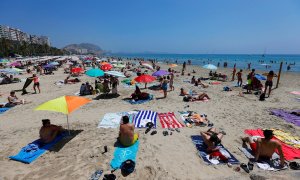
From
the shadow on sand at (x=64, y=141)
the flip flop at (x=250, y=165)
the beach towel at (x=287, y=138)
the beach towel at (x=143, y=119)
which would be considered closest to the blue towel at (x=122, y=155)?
the beach towel at (x=143, y=119)

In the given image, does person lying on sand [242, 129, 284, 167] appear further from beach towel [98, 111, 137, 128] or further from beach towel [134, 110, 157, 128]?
beach towel [98, 111, 137, 128]

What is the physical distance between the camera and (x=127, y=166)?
15.4ft

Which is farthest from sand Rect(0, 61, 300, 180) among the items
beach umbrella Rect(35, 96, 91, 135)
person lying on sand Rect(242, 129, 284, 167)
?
beach umbrella Rect(35, 96, 91, 135)

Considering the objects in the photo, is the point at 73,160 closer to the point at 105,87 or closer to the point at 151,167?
the point at 151,167

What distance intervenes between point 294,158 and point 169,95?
7715 millimetres

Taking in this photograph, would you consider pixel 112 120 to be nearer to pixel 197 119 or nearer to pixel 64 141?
pixel 64 141

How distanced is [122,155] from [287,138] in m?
5.25

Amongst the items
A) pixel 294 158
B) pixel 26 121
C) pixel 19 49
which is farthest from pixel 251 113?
pixel 19 49

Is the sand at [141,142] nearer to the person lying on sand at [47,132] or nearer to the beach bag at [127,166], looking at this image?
the beach bag at [127,166]

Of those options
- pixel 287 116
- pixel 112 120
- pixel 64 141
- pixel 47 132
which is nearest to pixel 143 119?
pixel 112 120

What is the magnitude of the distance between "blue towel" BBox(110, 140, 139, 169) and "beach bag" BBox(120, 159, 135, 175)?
0.67 ft

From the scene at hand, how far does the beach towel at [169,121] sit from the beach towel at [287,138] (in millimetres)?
3168

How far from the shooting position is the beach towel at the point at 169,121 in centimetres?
730

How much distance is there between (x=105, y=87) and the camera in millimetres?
12016
